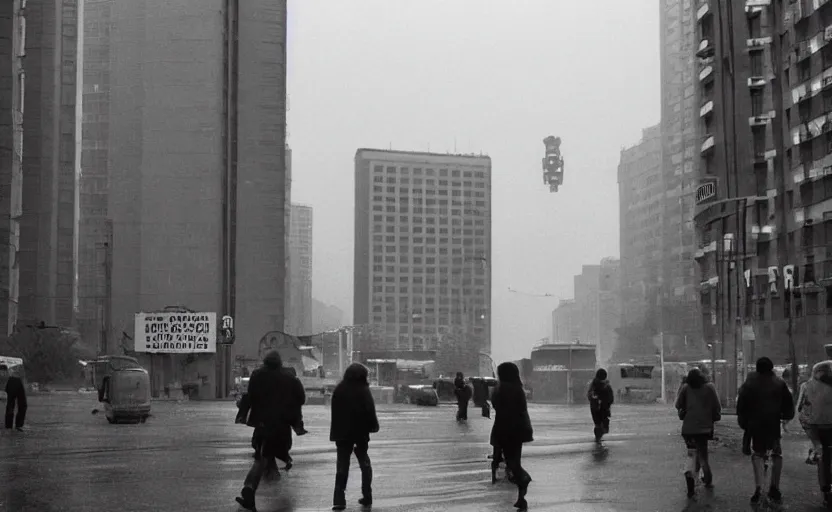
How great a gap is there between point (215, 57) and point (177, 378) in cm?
2913

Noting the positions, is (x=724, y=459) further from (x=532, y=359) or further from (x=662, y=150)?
(x=662, y=150)

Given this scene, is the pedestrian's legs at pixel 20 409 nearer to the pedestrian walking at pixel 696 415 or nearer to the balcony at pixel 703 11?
the pedestrian walking at pixel 696 415

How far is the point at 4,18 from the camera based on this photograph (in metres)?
74.4

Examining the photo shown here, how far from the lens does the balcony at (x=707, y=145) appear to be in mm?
73375

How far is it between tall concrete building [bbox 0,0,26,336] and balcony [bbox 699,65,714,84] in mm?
41105

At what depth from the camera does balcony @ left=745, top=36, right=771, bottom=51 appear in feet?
215

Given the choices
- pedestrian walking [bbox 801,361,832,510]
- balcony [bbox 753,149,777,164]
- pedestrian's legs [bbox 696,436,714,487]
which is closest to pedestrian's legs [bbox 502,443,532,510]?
pedestrian's legs [bbox 696,436,714,487]

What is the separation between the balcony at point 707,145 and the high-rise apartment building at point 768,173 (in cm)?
9

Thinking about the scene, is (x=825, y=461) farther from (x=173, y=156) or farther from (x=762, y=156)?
(x=173, y=156)

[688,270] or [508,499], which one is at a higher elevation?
[688,270]

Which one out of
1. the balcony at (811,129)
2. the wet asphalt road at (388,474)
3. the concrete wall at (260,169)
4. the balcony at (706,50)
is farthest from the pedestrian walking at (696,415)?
the concrete wall at (260,169)

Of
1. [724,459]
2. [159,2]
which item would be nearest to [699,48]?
[159,2]

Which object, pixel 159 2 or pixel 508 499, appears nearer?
pixel 508 499

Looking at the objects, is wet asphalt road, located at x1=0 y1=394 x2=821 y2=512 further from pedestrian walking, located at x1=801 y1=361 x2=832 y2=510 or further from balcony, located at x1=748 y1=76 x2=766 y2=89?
balcony, located at x1=748 y1=76 x2=766 y2=89
